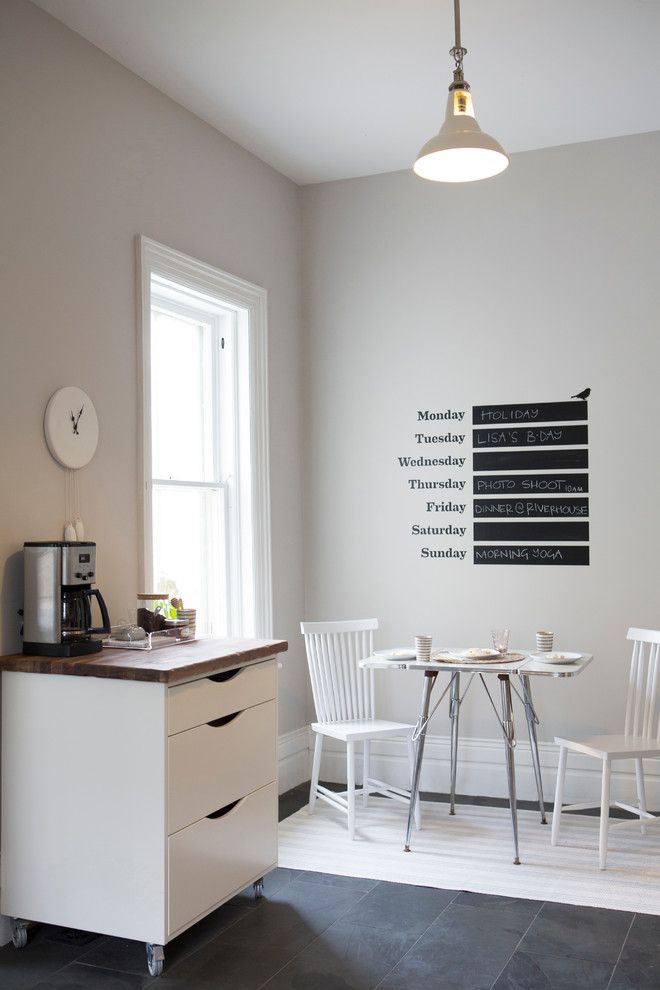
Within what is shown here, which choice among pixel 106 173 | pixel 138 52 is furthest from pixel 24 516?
pixel 138 52

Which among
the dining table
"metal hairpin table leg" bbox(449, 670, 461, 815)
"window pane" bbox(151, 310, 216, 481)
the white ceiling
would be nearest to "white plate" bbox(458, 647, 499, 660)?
the dining table

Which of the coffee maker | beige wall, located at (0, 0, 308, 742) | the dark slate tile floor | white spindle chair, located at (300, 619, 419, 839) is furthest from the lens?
white spindle chair, located at (300, 619, 419, 839)

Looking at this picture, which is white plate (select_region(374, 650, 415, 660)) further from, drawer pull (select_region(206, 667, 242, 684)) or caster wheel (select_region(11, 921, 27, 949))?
caster wheel (select_region(11, 921, 27, 949))

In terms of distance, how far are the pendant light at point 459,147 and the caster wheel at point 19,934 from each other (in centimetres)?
258

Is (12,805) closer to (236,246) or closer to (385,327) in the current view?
(236,246)

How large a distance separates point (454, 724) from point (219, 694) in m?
1.64

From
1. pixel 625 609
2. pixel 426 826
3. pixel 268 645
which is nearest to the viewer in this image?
pixel 268 645

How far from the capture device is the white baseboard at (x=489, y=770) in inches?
169

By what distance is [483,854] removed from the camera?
3703 millimetres

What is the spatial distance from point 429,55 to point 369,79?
0.31 metres

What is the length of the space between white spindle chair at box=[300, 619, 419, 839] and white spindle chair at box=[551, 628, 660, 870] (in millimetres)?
686

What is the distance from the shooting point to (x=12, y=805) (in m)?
2.91

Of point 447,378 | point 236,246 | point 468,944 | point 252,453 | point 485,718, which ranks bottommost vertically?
point 468,944

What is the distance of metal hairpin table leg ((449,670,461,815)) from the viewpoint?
4246 mm
